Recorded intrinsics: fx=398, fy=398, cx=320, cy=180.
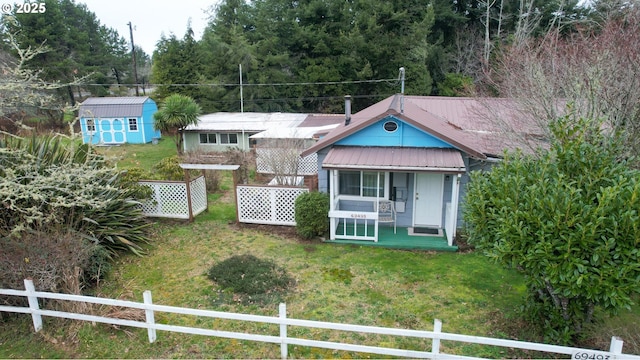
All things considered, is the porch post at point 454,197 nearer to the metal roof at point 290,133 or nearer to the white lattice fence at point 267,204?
the white lattice fence at point 267,204

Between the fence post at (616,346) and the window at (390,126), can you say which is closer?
the fence post at (616,346)

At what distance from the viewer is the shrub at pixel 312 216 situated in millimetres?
10562

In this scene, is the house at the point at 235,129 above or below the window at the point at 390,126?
below

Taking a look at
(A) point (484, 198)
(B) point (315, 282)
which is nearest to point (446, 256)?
(B) point (315, 282)

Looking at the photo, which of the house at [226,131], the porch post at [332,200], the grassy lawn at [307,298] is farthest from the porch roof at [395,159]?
the house at [226,131]

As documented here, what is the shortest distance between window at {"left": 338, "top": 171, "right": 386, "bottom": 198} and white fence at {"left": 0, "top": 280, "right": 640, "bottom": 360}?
5933mm

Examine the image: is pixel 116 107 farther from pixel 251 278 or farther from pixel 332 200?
pixel 251 278

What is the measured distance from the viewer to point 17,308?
20.8 ft

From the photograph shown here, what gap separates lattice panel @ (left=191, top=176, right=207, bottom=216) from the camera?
40.7ft

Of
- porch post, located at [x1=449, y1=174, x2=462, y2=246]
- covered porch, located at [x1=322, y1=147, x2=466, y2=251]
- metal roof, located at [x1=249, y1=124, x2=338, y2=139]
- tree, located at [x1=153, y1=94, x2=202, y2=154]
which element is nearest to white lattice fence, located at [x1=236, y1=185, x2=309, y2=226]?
covered porch, located at [x1=322, y1=147, x2=466, y2=251]

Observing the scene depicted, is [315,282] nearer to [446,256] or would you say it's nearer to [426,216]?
[446,256]

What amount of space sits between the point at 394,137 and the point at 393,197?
1.73m

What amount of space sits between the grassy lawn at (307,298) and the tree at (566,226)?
4.12 ft

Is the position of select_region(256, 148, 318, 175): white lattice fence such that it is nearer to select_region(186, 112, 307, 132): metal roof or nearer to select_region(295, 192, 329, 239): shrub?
select_region(186, 112, 307, 132): metal roof
